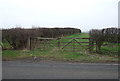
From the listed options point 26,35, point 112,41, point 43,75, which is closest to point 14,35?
point 26,35

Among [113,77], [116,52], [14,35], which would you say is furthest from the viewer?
[14,35]

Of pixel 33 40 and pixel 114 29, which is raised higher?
pixel 114 29

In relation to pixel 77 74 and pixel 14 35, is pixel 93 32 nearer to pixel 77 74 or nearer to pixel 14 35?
pixel 77 74

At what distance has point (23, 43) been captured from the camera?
1039 cm

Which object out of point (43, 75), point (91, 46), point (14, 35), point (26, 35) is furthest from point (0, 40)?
point (91, 46)

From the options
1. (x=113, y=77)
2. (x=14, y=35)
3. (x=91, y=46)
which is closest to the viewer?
(x=113, y=77)

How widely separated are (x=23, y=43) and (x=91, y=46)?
6.50 m

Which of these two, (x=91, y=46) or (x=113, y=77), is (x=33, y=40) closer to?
(x=91, y=46)

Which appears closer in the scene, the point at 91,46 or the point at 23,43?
the point at 91,46

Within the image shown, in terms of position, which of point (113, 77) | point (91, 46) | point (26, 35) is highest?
point (26, 35)

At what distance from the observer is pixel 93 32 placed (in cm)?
904

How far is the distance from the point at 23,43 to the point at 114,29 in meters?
8.37

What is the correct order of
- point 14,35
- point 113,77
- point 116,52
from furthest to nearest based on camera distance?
point 14,35 < point 116,52 < point 113,77

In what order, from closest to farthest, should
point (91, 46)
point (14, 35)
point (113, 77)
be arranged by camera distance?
point (113, 77), point (91, 46), point (14, 35)
